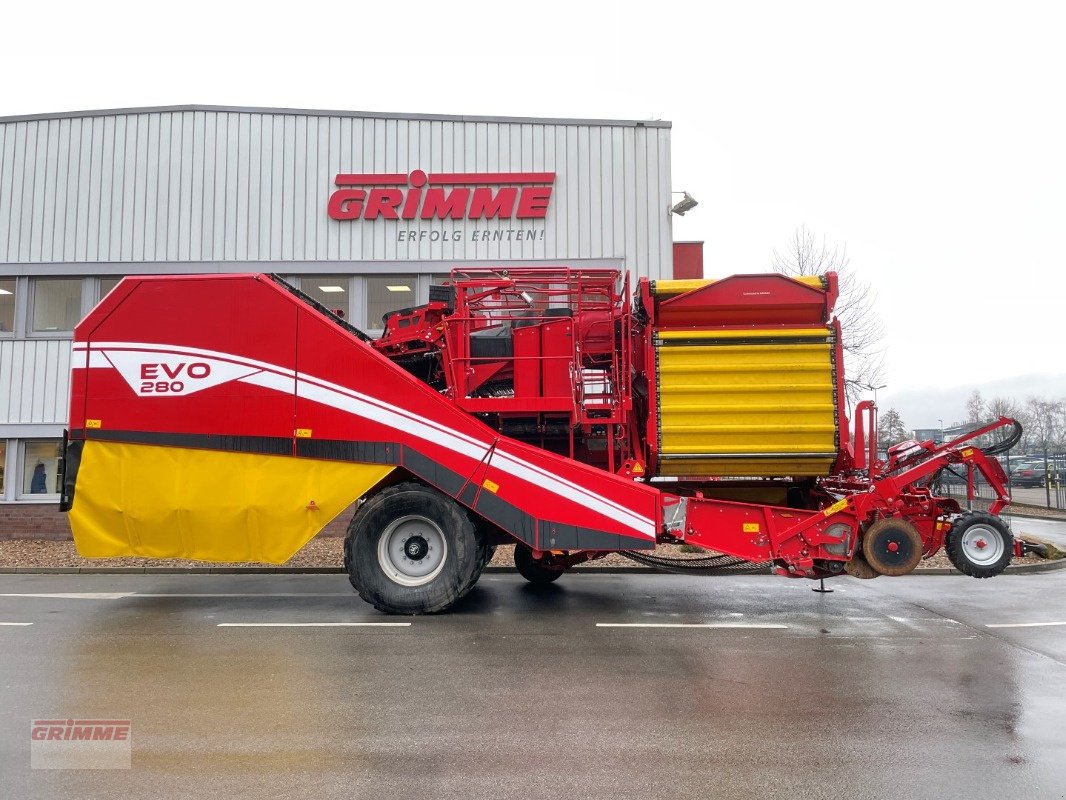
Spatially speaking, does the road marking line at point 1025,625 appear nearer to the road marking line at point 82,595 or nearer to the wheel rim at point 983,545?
the wheel rim at point 983,545

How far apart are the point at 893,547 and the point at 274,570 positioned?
334 inches

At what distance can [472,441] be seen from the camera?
729cm

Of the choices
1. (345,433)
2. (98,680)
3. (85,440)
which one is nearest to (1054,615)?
(345,433)

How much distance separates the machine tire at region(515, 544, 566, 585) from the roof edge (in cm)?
912

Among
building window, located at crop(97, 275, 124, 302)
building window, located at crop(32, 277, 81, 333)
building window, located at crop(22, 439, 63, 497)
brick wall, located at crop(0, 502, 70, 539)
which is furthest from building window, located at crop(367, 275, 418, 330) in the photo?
brick wall, located at crop(0, 502, 70, 539)

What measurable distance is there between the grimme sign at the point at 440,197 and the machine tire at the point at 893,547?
948 centimetres

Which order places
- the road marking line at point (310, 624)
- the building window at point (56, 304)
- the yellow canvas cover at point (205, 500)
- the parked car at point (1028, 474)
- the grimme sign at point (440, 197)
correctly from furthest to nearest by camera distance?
the parked car at point (1028, 474) → the building window at point (56, 304) → the grimme sign at point (440, 197) → the yellow canvas cover at point (205, 500) → the road marking line at point (310, 624)

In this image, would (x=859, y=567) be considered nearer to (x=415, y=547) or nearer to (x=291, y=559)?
(x=415, y=547)

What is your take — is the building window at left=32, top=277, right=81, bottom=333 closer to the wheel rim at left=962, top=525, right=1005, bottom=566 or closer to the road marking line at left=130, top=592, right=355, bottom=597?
the road marking line at left=130, top=592, right=355, bottom=597

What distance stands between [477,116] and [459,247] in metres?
2.59

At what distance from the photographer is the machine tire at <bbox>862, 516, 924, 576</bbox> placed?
7.05 meters

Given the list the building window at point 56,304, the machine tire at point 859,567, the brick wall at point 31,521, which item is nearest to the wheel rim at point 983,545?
the machine tire at point 859,567

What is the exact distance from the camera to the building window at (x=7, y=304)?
48.0 ft

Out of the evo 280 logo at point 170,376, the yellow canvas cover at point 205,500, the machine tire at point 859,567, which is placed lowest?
the machine tire at point 859,567
